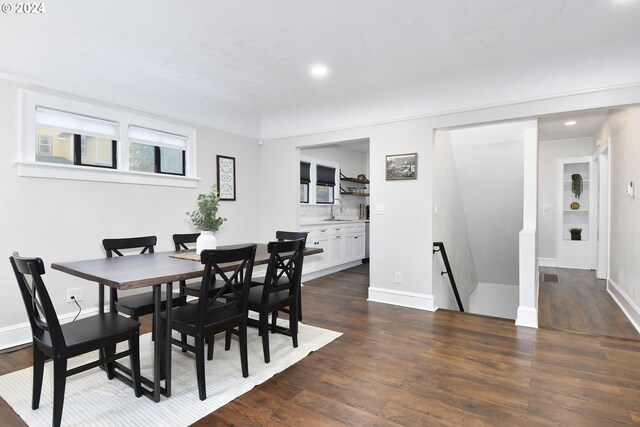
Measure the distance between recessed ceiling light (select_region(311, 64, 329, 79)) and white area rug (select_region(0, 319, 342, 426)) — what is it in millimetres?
2544

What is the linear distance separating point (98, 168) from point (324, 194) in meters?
4.45

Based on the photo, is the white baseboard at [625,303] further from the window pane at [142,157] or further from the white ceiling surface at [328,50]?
the window pane at [142,157]

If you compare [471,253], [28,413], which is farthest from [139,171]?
[471,253]

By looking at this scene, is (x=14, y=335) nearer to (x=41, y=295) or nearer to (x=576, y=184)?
(x=41, y=295)

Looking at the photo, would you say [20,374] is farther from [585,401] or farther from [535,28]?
[535,28]

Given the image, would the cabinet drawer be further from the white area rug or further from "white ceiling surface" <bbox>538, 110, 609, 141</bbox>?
"white ceiling surface" <bbox>538, 110, 609, 141</bbox>

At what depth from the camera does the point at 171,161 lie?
417cm

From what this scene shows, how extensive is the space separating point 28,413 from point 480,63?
4.18 meters

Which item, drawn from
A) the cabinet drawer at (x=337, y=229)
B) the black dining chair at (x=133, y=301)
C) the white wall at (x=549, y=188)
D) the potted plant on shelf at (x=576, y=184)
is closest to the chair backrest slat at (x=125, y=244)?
the black dining chair at (x=133, y=301)

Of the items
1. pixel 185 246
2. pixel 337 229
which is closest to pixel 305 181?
pixel 337 229

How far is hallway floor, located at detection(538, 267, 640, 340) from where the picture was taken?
343 centimetres

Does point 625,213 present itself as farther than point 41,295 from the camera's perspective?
Yes

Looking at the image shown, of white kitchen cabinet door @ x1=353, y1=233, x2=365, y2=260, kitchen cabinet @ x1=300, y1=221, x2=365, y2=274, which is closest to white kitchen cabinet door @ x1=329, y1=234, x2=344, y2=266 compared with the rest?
kitchen cabinet @ x1=300, y1=221, x2=365, y2=274

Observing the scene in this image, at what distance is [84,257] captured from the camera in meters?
3.30
